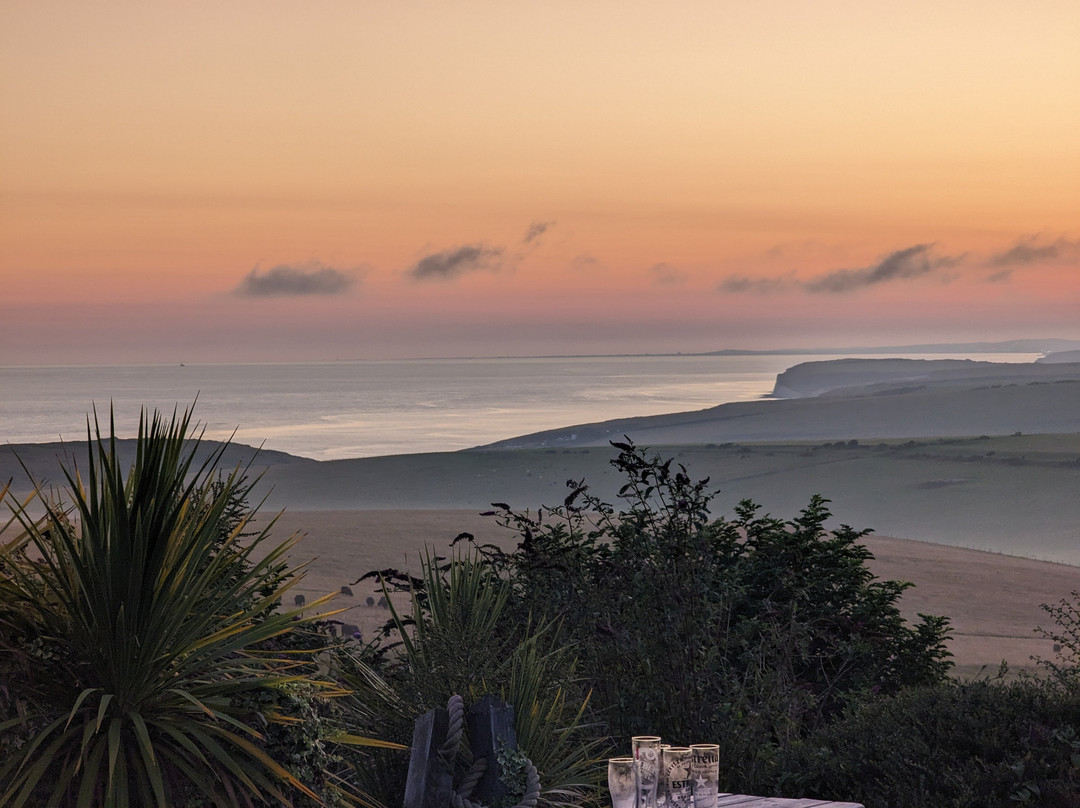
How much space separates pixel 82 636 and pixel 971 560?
54.7ft

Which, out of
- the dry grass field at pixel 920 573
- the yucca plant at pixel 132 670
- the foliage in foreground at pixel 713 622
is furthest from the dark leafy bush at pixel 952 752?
the dry grass field at pixel 920 573

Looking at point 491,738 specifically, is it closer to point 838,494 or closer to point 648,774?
point 648,774

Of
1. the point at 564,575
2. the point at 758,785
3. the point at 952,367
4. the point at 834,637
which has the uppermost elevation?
the point at 952,367

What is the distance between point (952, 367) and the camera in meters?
117

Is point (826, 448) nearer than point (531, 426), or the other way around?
point (826, 448)

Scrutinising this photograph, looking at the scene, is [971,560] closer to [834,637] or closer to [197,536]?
[834,637]

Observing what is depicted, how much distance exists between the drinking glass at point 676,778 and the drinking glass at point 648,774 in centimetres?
3

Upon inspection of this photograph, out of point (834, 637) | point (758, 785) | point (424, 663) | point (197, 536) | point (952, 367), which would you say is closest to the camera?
point (197, 536)

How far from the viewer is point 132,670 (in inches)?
148

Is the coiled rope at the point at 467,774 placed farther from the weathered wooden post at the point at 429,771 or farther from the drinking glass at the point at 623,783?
the drinking glass at the point at 623,783

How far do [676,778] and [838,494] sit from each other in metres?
25.2

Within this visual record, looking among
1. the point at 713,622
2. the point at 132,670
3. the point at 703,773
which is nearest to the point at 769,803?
the point at 703,773

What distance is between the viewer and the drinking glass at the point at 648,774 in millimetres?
3266

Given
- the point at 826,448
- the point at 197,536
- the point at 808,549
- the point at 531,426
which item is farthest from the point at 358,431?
the point at 197,536
